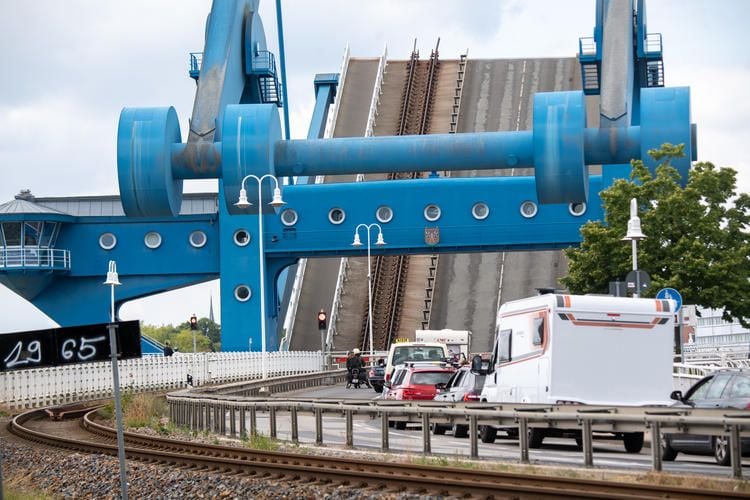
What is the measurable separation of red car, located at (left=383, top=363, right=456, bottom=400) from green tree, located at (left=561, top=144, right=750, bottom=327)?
9.86m

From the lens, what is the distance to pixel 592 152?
49.5 m

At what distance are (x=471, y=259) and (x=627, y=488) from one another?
197 ft

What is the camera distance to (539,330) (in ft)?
75.3

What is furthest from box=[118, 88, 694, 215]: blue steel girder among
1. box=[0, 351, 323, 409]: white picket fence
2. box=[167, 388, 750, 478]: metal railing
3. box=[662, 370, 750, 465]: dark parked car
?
box=[662, 370, 750, 465]: dark parked car

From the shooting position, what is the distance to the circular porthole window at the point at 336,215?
62781 mm

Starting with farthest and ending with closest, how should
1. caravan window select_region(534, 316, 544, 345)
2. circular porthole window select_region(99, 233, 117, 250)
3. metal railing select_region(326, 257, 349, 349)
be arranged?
metal railing select_region(326, 257, 349, 349), circular porthole window select_region(99, 233, 117, 250), caravan window select_region(534, 316, 544, 345)

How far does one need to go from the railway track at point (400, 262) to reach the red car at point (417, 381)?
1391 inches

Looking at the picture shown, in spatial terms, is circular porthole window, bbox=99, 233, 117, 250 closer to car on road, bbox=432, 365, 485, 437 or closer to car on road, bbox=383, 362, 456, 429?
car on road, bbox=383, 362, 456, 429

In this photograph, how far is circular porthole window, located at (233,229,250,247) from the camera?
62.3 metres

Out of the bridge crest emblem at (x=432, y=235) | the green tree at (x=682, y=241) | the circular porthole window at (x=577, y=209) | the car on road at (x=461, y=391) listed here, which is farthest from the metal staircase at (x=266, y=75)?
the car on road at (x=461, y=391)

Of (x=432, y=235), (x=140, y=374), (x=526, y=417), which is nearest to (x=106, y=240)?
(x=140, y=374)

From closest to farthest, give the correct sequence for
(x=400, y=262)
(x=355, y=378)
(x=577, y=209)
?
(x=355, y=378)
(x=577, y=209)
(x=400, y=262)

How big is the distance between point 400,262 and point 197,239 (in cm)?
1444

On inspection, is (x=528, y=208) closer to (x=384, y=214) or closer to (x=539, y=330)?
(x=384, y=214)
